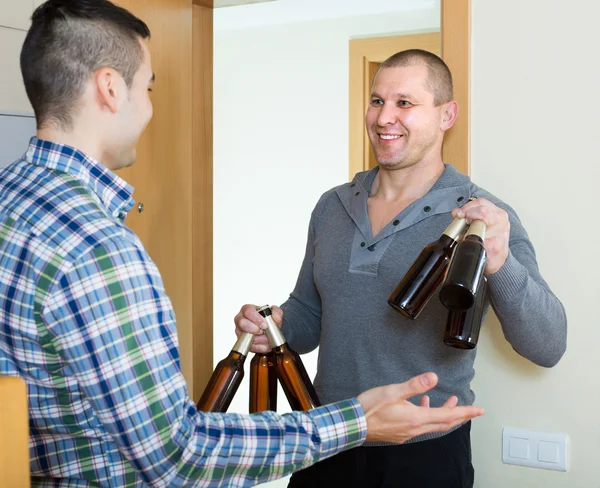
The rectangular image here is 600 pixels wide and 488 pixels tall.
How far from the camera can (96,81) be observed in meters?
1.04

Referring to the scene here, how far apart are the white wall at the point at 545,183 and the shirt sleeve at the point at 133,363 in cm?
94

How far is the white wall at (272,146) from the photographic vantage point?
3.88 metres

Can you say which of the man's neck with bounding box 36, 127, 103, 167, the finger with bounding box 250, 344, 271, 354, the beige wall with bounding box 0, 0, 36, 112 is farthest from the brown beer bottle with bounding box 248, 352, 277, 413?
the beige wall with bounding box 0, 0, 36, 112

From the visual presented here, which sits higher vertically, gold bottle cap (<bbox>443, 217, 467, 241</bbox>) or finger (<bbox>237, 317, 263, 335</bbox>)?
gold bottle cap (<bbox>443, 217, 467, 241</bbox>)

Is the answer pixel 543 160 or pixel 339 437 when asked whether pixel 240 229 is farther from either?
pixel 339 437

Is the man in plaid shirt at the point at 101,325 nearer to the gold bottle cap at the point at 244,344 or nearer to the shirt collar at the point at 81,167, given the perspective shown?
the shirt collar at the point at 81,167

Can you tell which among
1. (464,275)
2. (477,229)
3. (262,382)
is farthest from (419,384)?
(262,382)

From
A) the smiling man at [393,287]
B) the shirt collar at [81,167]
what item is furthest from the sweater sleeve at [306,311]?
the shirt collar at [81,167]

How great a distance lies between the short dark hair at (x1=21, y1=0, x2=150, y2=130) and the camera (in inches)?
40.6

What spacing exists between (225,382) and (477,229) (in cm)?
53

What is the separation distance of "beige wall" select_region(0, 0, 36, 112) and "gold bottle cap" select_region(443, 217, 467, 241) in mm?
1248

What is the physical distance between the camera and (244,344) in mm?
1384

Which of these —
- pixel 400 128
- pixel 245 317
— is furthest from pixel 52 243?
pixel 400 128

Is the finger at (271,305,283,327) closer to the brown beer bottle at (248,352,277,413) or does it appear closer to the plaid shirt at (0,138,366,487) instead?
the brown beer bottle at (248,352,277,413)
